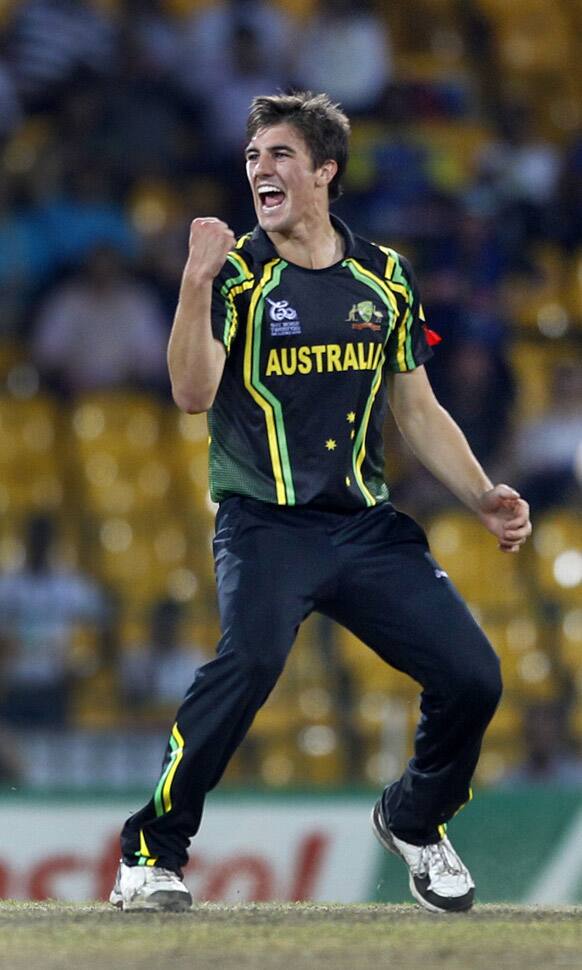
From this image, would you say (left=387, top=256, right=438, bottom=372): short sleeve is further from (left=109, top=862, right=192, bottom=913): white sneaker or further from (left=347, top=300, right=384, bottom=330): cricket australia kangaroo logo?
(left=109, top=862, right=192, bottom=913): white sneaker

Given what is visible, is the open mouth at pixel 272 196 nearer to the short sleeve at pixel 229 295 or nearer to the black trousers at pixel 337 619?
the short sleeve at pixel 229 295

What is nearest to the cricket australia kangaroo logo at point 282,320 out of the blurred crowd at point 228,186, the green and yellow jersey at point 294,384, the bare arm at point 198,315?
the green and yellow jersey at point 294,384

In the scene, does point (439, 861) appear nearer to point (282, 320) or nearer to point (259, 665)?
point (259, 665)

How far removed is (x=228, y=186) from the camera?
418 inches

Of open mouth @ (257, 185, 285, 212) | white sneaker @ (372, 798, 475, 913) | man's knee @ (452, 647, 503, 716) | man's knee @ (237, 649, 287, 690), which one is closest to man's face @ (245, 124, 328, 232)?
open mouth @ (257, 185, 285, 212)

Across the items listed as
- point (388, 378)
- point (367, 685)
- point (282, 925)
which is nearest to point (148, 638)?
point (367, 685)

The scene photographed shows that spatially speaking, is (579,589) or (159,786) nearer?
(159,786)

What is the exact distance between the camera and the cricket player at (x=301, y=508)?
15.0 feet

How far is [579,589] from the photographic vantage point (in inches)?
363

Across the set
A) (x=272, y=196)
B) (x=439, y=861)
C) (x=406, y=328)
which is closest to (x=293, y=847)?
(x=439, y=861)

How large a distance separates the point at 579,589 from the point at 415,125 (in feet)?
12.1

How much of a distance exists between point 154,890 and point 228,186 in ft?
21.6

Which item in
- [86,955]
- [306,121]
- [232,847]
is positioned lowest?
[232,847]

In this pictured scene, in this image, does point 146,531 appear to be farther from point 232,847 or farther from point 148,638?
point 232,847
